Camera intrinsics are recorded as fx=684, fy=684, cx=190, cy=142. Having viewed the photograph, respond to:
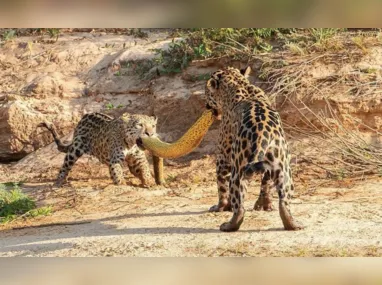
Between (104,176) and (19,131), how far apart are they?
8.38ft

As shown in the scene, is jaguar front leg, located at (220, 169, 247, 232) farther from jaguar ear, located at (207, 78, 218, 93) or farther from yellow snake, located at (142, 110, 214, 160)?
Answer: jaguar ear, located at (207, 78, 218, 93)

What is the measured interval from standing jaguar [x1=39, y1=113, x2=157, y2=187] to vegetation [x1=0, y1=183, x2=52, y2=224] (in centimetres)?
133

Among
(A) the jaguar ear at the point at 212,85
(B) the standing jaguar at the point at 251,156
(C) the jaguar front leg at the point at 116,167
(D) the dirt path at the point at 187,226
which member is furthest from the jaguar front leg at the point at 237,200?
(C) the jaguar front leg at the point at 116,167

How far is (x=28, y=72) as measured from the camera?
47.0 feet

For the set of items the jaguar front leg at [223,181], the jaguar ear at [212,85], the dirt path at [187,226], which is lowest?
the dirt path at [187,226]

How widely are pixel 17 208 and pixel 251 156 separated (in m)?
4.10

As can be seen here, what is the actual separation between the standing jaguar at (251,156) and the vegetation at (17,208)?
2582mm

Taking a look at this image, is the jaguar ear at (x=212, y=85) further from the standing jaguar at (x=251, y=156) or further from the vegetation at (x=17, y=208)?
the vegetation at (x=17, y=208)

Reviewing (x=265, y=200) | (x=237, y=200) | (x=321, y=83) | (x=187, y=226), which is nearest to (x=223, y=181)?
(x=265, y=200)

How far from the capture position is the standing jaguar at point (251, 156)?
630 centimetres

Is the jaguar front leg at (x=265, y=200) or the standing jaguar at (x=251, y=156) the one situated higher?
the standing jaguar at (x=251, y=156)

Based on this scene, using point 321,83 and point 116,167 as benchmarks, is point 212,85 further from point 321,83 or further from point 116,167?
point 321,83
